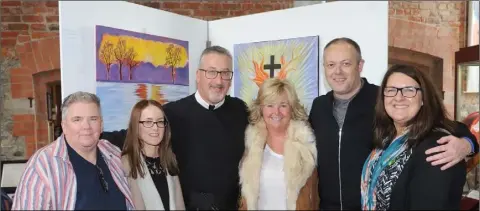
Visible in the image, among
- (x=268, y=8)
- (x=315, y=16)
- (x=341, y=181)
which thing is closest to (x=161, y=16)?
(x=315, y=16)

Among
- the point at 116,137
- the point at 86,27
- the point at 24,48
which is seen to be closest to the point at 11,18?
the point at 24,48

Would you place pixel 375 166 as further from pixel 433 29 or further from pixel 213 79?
pixel 433 29

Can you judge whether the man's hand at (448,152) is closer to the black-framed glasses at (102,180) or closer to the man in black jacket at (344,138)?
the man in black jacket at (344,138)

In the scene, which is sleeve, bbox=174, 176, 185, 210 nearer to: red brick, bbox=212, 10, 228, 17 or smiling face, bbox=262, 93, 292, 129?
smiling face, bbox=262, 93, 292, 129

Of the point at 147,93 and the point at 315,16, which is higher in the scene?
the point at 315,16

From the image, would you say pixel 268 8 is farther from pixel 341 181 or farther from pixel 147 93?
pixel 341 181

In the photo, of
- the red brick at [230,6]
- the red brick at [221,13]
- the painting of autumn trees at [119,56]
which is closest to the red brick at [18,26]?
the red brick at [221,13]

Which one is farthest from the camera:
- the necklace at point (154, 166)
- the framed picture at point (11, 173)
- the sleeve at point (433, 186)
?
the framed picture at point (11, 173)

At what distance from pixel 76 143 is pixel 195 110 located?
0.69 m

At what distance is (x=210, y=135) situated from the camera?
6.90 ft

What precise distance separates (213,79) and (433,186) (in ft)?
3.73

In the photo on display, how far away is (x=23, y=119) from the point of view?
4023 mm

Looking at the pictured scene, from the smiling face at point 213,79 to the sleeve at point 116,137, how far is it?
49 cm

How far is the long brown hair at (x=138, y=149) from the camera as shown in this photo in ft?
5.52
